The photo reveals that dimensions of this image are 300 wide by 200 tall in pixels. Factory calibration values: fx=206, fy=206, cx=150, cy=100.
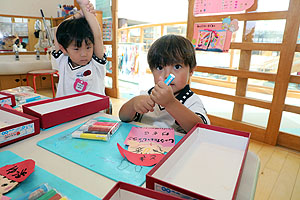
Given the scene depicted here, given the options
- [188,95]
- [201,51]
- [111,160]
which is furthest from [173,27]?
[111,160]

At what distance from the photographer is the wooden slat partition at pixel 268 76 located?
1.62 metres

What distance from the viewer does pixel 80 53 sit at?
1145 mm

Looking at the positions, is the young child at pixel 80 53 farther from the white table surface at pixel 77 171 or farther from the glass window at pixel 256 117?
the glass window at pixel 256 117

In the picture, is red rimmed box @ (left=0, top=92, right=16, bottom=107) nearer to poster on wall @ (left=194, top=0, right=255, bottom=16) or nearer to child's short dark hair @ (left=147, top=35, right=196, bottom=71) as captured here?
child's short dark hair @ (left=147, top=35, right=196, bottom=71)

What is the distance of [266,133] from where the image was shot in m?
1.82

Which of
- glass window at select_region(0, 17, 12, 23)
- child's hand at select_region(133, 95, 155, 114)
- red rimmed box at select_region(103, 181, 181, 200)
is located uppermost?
glass window at select_region(0, 17, 12, 23)

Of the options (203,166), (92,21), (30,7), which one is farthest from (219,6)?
(30,7)

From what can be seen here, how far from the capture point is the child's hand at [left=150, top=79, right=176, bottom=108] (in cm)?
60

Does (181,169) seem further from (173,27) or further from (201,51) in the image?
(173,27)

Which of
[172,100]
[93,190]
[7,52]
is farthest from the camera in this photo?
[7,52]

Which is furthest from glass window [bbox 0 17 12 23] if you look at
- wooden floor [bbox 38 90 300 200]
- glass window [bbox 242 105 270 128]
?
wooden floor [bbox 38 90 300 200]

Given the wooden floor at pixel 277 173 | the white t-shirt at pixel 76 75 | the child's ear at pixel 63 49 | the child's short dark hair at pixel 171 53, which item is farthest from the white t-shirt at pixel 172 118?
the wooden floor at pixel 277 173

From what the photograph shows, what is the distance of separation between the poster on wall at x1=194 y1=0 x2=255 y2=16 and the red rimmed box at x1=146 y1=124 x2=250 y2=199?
165 cm

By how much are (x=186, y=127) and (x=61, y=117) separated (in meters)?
0.43
